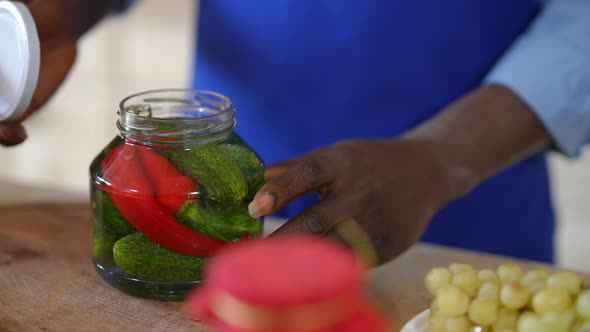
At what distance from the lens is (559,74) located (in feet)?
3.17

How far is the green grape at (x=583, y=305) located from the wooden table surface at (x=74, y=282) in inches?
8.1

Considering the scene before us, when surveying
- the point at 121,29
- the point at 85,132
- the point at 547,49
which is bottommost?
the point at 85,132

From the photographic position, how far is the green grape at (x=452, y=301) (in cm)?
54

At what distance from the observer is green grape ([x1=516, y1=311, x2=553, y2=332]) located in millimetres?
498

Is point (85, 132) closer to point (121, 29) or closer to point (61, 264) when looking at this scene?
point (121, 29)

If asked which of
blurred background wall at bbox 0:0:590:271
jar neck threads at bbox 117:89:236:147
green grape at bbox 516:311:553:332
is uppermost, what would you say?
jar neck threads at bbox 117:89:236:147

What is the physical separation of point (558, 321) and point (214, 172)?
299mm

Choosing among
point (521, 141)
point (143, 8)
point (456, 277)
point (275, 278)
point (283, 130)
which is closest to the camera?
point (275, 278)

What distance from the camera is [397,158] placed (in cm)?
78

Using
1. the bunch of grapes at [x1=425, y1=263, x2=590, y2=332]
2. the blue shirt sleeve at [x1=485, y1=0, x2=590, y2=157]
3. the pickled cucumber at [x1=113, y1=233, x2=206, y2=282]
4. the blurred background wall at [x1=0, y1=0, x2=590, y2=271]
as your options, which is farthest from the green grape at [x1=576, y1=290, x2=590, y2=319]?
the blurred background wall at [x1=0, y1=0, x2=590, y2=271]

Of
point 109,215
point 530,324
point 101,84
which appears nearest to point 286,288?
point 530,324

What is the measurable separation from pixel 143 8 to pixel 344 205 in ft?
6.72

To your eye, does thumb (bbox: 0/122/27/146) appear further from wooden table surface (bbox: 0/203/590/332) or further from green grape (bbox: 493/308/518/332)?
green grape (bbox: 493/308/518/332)

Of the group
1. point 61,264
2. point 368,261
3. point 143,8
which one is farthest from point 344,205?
point 143,8
